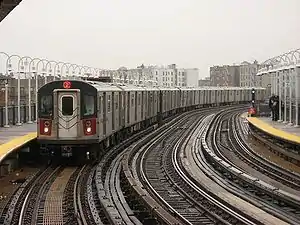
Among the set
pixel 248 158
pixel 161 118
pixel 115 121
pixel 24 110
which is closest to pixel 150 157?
pixel 115 121

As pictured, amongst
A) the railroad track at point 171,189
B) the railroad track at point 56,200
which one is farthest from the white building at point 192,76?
the railroad track at point 56,200

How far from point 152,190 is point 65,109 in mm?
5241

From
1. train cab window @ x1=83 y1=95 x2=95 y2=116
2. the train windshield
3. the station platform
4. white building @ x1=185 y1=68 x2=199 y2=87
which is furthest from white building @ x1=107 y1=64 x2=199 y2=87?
train cab window @ x1=83 y1=95 x2=95 y2=116

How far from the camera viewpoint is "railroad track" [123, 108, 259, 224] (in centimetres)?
983

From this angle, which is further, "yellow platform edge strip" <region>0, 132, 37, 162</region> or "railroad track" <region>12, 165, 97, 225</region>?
"yellow platform edge strip" <region>0, 132, 37, 162</region>

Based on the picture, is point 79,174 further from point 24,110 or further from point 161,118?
point 161,118

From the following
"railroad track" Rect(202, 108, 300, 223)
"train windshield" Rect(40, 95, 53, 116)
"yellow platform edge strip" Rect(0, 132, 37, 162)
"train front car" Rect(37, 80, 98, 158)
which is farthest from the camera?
"train windshield" Rect(40, 95, 53, 116)

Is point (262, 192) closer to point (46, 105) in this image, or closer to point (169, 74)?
point (46, 105)

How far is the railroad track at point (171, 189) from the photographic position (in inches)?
387

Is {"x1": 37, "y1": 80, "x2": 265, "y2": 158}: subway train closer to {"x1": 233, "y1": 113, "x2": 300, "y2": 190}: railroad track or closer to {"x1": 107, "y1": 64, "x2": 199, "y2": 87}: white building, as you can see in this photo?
{"x1": 233, "y1": 113, "x2": 300, "y2": 190}: railroad track

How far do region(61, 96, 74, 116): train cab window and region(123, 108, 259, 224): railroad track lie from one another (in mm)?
2460

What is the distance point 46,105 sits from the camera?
16.6 meters

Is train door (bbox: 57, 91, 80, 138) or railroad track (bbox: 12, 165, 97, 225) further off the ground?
train door (bbox: 57, 91, 80, 138)

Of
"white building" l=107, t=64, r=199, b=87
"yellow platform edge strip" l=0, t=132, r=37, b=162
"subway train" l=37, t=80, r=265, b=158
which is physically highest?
"white building" l=107, t=64, r=199, b=87
